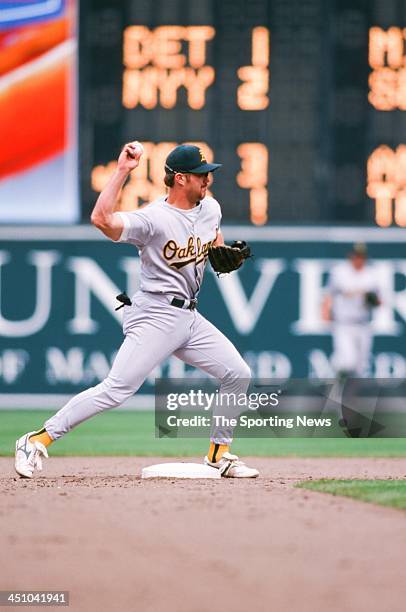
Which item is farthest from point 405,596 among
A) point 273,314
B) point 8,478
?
point 273,314

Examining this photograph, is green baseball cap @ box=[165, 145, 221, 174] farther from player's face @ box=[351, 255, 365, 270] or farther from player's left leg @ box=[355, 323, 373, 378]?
player's left leg @ box=[355, 323, 373, 378]

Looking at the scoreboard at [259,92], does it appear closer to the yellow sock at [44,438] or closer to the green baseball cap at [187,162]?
the green baseball cap at [187,162]

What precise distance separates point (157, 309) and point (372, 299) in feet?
17.6

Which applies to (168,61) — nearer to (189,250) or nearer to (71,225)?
(71,225)

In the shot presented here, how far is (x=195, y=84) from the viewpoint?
993 cm

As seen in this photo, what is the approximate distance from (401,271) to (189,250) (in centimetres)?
580

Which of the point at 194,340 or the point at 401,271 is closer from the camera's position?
the point at 194,340

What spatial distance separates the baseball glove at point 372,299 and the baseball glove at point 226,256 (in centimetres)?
505

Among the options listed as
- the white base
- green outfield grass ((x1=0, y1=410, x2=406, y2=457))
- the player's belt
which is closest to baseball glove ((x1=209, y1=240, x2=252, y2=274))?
the player's belt

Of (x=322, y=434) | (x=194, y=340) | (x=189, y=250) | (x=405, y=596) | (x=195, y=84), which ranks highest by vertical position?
(x=195, y=84)

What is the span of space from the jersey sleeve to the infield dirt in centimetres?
100

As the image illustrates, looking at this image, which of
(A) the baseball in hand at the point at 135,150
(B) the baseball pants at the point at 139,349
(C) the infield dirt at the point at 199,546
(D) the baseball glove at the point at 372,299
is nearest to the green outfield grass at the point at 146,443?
(D) the baseball glove at the point at 372,299

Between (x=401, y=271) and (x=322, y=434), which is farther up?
(x=401, y=271)

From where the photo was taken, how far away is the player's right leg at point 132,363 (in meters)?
5.25
